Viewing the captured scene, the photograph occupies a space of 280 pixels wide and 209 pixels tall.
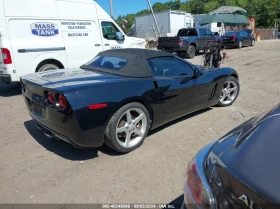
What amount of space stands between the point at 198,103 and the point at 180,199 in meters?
2.23

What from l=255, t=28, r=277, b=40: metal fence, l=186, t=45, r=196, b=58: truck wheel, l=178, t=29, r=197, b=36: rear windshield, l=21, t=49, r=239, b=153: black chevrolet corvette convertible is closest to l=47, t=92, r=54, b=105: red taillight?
l=21, t=49, r=239, b=153: black chevrolet corvette convertible

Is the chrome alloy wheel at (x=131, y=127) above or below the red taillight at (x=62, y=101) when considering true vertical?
below

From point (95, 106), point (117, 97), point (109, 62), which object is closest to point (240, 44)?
point (109, 62)

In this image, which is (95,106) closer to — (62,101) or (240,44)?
(62,101)

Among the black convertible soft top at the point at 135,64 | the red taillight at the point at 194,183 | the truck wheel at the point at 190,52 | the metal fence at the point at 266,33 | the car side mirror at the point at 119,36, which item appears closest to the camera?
the red taillight at the point at 194,183

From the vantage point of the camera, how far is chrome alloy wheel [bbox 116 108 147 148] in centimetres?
318

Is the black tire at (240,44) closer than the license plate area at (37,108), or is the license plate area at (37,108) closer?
the license plate area at (37,108)

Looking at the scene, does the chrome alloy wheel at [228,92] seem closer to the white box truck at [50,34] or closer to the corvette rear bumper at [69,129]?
the corvette rear bumper at [69,129]

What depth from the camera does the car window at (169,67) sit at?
12.4ft

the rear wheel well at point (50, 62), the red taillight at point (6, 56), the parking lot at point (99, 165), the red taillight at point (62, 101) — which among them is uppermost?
the red taillight at point (6, 56)

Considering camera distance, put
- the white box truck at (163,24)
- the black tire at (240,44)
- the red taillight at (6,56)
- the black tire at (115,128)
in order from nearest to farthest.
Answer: the black tire at (115,128) → the red taillight at (6,56) → the black tire at (240,44) → the white box truck at (163,24)

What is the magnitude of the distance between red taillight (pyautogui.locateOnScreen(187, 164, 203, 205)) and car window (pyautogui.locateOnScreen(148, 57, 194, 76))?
2.32 m

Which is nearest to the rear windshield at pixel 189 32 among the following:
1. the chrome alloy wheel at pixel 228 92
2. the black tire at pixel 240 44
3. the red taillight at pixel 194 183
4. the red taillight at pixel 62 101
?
the black tire at pixel 240 44

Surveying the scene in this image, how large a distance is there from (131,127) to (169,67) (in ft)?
4.42
